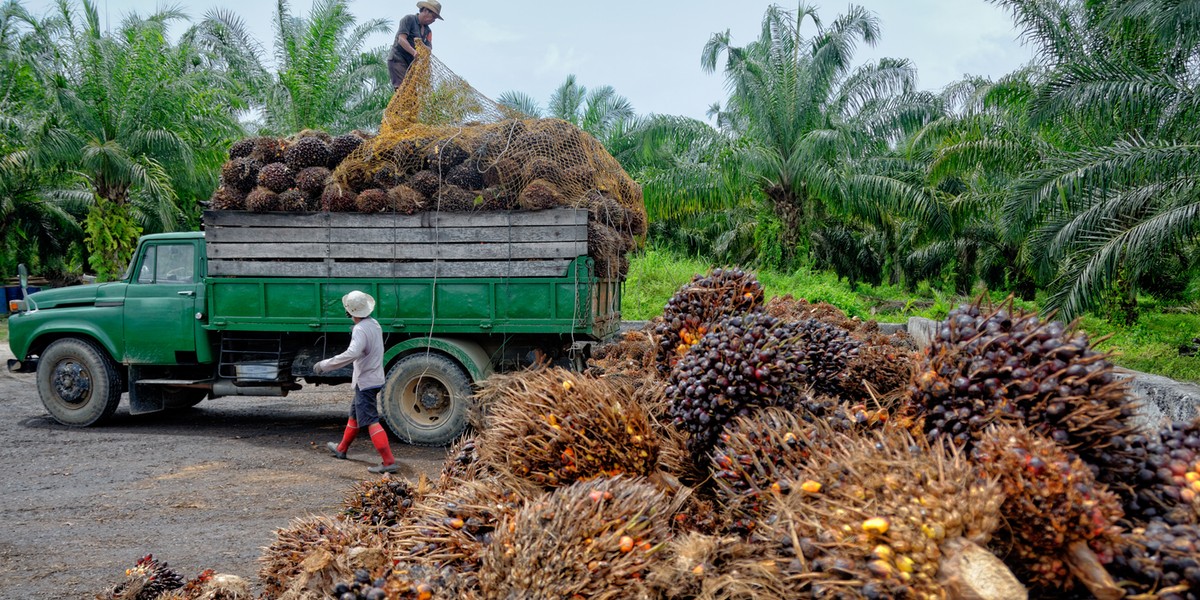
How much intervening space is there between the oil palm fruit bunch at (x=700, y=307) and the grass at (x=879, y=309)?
32.3ft

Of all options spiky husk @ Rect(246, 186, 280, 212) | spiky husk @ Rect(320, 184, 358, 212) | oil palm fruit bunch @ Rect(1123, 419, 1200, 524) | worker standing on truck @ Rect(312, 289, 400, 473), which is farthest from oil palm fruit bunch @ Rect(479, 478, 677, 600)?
spiky husk @ Rect(246, 186, 280, 212)

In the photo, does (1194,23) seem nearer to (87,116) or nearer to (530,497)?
(530,497)

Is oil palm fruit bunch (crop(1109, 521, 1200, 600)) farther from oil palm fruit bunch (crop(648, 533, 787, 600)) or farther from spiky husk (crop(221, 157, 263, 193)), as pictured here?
spiky husk (crop(221, 157, 263, 193))

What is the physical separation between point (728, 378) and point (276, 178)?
21.3 feet

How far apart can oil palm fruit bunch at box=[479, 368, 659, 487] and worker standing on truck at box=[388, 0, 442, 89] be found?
23.8 feet

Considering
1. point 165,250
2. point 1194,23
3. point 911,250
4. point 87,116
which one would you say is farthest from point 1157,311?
point 87,116

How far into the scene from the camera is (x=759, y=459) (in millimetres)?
2471

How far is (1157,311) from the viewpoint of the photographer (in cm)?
2177

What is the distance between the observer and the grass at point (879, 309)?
13125mm

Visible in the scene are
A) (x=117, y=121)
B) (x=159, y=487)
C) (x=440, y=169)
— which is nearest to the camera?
(x=159, y=487)

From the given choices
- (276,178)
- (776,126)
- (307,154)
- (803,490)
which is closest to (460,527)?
(803,490)

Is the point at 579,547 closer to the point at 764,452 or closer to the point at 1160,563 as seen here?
the point at 764,452

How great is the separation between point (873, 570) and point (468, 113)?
7.32 meters

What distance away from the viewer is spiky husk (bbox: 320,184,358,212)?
7746mm
